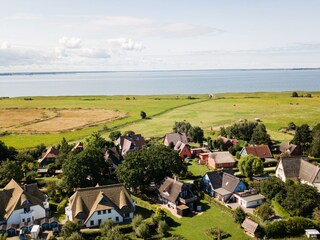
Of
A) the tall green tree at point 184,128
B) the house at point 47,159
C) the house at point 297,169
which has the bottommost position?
the house at point 47,159

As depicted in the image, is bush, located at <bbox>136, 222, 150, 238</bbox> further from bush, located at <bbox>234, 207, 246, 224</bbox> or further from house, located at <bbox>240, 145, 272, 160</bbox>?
house, located at <bbox>240, 145, 272, 160</bbox>

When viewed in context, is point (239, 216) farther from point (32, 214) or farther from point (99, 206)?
point (32, 214)

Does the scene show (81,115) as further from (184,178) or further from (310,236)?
(310,236)

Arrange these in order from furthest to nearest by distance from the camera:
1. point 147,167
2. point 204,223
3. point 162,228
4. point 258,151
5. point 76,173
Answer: point 258,151 < point 147,167 < point 76,173 < point 204,223 < point 162,228

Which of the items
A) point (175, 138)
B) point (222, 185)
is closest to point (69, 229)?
point (222, 185)

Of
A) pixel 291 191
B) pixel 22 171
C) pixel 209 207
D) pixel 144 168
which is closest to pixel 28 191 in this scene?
pixel 22 171

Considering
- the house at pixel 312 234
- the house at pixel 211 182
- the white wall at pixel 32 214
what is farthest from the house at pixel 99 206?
the house at pixel 312 234

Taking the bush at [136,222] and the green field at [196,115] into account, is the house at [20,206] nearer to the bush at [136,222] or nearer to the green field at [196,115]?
the bush at [136,222]
